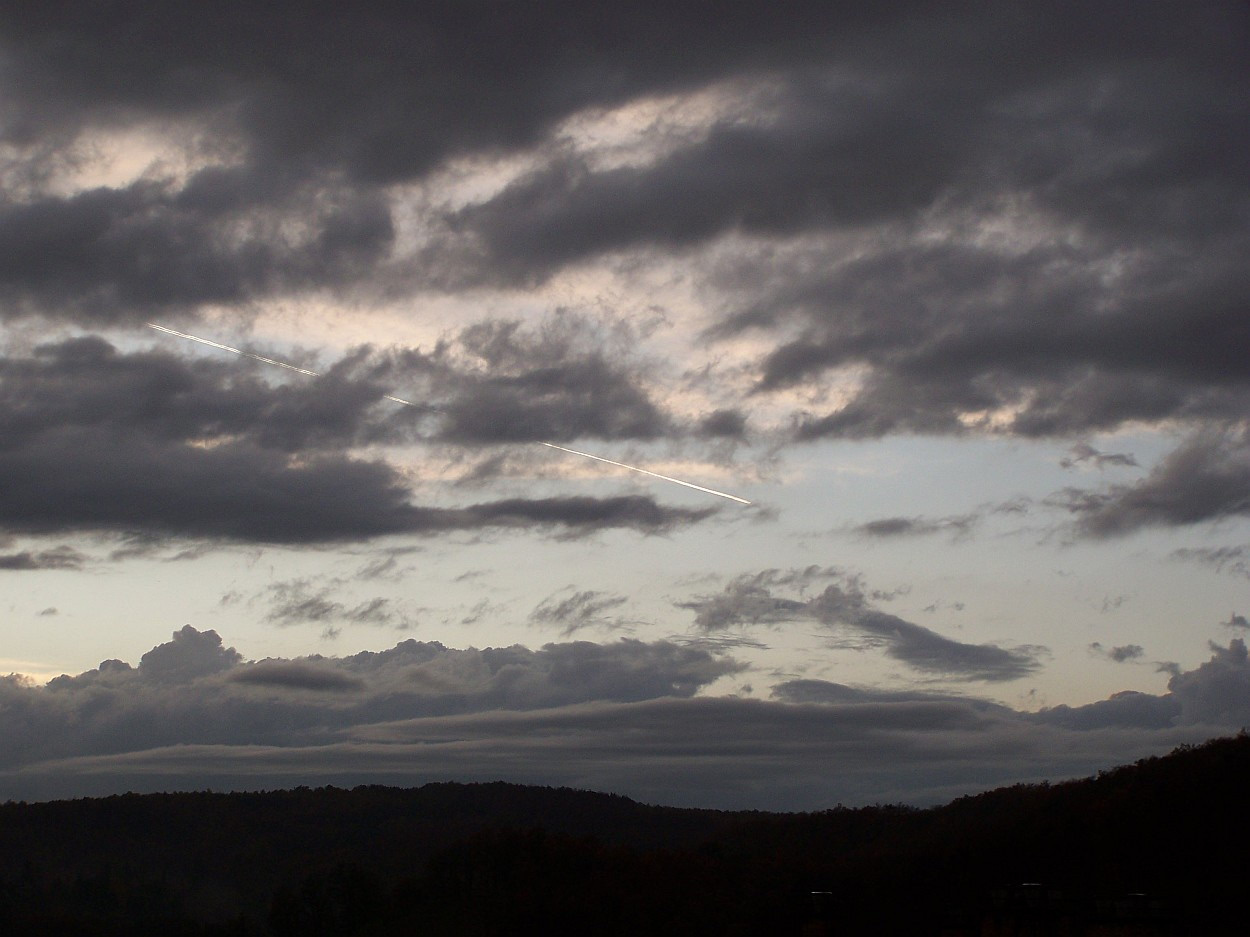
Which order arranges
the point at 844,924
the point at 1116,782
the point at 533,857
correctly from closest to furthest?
1. the point at 844,924
2. the point at 1116,782
3. the point at 533,857

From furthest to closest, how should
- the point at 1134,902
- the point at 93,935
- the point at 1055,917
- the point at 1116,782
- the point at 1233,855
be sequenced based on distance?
the point at 93,935, the point at 1116,782, the point at 1233,855, the point at 1055,917, the point at 1134,902

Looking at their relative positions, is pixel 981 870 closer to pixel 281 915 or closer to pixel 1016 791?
A: pixel 1016 791

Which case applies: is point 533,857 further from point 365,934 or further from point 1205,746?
point 1205,746

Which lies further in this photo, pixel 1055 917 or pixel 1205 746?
pixel 1205 746

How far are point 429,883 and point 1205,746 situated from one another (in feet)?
352

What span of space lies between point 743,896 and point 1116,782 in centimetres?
4263

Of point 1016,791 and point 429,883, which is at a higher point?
point 1016,791

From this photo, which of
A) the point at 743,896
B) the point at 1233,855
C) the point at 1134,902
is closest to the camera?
the point at 1134,902

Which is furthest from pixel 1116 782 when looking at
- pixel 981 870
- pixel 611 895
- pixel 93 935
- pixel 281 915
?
pixel 93 935

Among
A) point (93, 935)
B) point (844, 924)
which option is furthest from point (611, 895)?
point (93, 935)

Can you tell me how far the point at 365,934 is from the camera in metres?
184

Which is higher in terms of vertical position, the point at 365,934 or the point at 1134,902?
the point at 1134,902

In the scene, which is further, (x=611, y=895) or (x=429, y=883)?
(x=429, y=883)

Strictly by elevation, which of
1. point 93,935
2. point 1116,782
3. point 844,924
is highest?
point 1116,782
